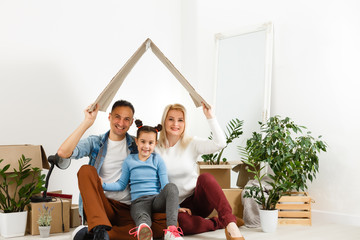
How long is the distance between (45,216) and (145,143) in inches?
33.0

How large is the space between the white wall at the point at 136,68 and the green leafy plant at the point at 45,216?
68 centimetres

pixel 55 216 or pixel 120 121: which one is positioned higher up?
pixel 120 121

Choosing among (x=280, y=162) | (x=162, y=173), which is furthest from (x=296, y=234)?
(x=162, y=173)

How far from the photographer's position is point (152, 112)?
4.16 m

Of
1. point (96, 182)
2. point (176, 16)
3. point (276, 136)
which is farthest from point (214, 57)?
point (96, 182)

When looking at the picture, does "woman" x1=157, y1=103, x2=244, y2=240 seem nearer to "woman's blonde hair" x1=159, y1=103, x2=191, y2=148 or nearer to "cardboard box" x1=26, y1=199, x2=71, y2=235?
"woman's blonde hair" x1=159, y1=103, x2=191, y2=148

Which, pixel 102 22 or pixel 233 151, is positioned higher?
pixel 102 22

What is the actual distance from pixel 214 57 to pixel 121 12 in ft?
3.36

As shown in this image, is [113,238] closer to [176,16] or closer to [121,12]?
[121,12]

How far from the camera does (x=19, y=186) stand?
9.29 ft

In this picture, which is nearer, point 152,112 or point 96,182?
point 96,182

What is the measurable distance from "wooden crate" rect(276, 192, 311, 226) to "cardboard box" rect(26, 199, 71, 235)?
1.51 m

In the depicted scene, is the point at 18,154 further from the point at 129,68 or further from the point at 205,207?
the point at 205,207

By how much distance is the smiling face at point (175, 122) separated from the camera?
271cm
